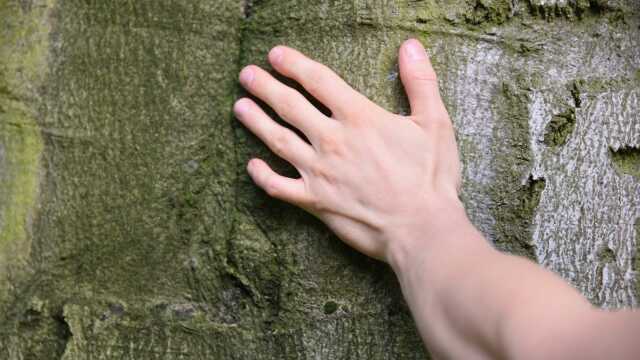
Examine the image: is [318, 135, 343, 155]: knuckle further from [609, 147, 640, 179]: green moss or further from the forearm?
[609, 147, 640, 179]: green moss

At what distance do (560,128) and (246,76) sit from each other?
460mm

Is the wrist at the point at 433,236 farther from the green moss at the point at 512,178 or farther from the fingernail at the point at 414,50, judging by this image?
the fingernail at the point at 414,50

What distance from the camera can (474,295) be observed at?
0.98m

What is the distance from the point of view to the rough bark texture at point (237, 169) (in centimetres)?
119

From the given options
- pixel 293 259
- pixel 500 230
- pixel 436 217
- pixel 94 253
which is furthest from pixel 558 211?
pixel 94 253

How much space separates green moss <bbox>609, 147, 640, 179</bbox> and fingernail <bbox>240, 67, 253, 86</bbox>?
54 centimetres

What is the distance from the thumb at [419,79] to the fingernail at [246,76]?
0.21 metres

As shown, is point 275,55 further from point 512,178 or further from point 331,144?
point 512,178

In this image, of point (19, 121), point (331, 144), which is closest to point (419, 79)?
point (331, 144)

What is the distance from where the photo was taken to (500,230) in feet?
3.98

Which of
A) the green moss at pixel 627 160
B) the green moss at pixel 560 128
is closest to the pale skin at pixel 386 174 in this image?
the green moss at pixel 560 128

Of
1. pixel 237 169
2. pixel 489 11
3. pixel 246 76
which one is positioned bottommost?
pixel 237 169

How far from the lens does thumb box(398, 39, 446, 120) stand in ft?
3.80

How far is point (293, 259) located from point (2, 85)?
1.64ft
